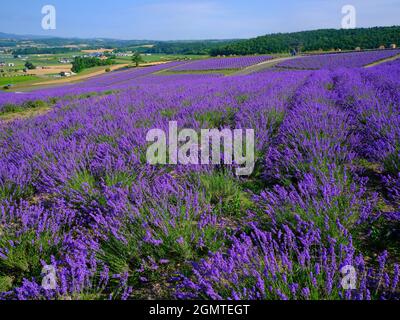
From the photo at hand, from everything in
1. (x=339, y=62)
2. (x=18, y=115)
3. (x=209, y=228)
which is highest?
(x=339, y=62)

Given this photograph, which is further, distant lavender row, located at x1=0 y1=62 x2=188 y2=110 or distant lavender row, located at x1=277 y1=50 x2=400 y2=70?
distant lavender row, located at x1=277 y1=50 x2=400 y2=70

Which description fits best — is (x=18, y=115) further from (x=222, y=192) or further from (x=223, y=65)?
(x=223, y=65)

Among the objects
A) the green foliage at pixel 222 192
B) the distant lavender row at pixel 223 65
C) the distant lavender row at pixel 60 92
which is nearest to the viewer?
the green foliage at pixel 222 192

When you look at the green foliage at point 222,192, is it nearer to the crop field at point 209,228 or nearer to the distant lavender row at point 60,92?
the crop field at point 209,228

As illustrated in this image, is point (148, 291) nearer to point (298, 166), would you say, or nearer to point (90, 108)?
point (298, 166)

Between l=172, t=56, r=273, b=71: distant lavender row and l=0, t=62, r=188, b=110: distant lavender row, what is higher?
l=172, t=56, r=273, b=71: distant lavender row

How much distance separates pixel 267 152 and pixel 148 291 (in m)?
2.24

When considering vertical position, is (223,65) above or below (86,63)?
below

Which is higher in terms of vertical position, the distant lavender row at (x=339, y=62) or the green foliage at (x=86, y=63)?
the green foliage at (x=86, y=63)

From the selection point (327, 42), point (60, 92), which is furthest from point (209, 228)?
point (327, 42)

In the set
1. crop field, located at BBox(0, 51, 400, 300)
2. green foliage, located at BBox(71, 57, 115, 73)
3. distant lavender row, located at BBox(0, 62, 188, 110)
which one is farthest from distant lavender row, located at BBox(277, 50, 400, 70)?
green foliage, located at BBox(71, 57, 115, 73)

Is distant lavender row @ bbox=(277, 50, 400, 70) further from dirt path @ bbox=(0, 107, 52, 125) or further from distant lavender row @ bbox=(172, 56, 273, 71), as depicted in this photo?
dirt path @ bbox=(0, 107, 52, 125)

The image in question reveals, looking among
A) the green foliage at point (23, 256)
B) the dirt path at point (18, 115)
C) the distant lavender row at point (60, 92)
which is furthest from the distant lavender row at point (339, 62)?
the green foliage at point (23, 256)

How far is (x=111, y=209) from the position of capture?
2.27 meters
